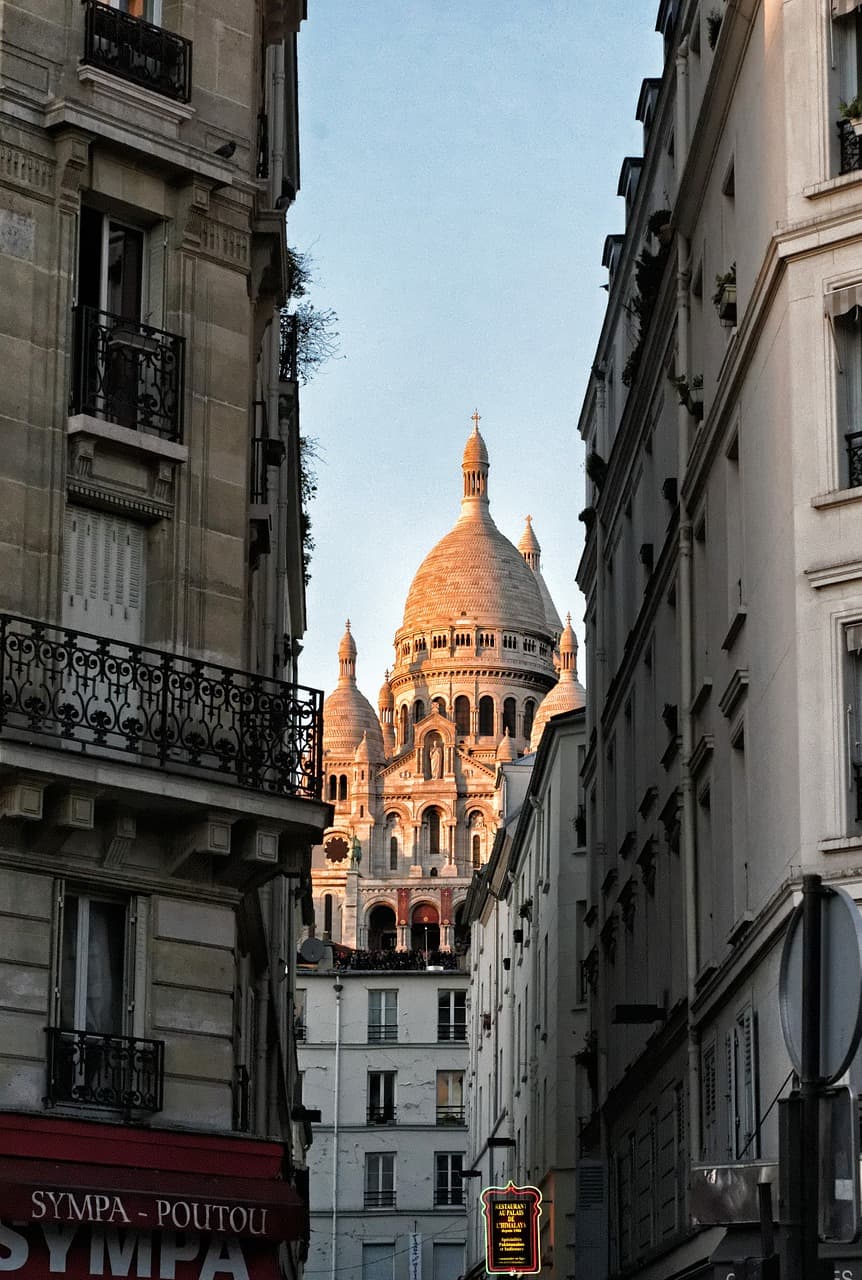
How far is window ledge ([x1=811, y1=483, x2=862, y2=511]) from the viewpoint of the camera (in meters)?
23.0

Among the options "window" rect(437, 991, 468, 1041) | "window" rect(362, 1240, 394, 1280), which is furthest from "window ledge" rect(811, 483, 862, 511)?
"window" rect(437, 991, 468, 1041)

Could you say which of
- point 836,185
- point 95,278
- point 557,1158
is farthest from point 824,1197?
point 557,1158

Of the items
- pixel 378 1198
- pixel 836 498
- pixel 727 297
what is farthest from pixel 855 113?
pixel 378 1198

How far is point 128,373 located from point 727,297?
8625mm

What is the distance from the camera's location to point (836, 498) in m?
23.1

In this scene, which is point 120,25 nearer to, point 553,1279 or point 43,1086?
point 43,1086

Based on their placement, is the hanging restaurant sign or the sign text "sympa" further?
the hanging restaurant sign

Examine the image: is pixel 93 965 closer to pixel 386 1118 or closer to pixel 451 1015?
pixel 386 1118

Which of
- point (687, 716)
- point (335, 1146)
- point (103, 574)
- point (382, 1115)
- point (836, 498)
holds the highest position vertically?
point (836, 498)

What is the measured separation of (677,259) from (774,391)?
8.81m

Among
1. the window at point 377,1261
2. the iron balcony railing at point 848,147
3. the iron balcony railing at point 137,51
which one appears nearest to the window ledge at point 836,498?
the iron balcony railing at point 848,147

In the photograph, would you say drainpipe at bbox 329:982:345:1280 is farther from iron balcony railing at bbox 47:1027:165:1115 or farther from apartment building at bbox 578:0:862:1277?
iron balcony railing at bbox 47:1027:165:1115

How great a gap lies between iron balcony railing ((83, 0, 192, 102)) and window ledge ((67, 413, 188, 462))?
3425mm

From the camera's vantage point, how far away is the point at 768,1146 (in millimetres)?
24469
